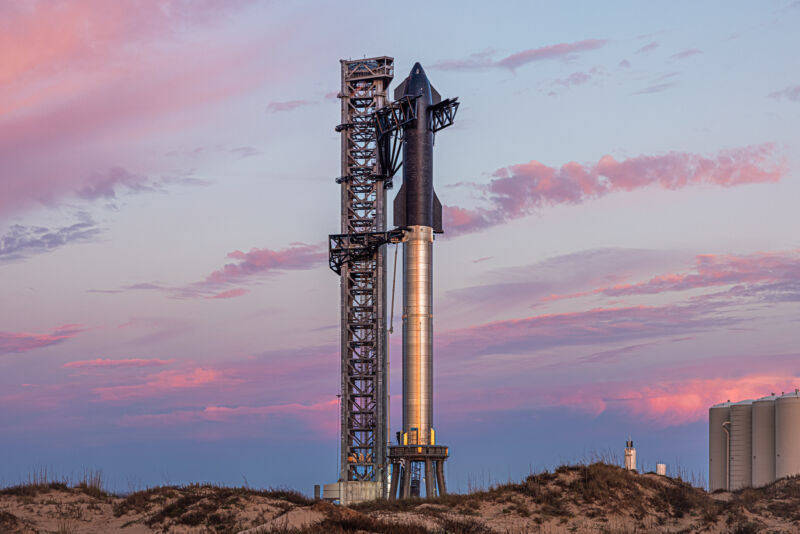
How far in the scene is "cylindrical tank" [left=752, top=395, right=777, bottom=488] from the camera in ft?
229

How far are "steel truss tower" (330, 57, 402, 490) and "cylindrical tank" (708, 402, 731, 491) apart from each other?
25.4 metres

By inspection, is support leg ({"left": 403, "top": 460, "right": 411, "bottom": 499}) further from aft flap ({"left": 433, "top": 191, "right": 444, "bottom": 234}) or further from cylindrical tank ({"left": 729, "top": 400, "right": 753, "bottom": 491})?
cylindrical tank ({"left": 729, "top": 400, "right": 753, "bottom": 491})

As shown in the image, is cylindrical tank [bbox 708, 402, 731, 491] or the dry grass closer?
the dry grass

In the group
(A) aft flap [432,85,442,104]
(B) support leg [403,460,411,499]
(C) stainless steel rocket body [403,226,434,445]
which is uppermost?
(A) aft flap [432,85,442,104]

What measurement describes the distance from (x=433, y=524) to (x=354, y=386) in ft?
120

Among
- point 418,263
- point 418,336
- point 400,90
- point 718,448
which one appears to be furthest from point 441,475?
point 400,90

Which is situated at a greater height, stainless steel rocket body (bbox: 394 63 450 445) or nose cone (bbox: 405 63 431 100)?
nose cone (bbox: 405 63 431 100)

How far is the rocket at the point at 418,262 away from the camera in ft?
232

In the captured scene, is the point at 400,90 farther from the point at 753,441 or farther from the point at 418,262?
the point at 753,441

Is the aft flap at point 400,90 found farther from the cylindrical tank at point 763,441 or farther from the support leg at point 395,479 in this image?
the cylindrical tank at point 763,441

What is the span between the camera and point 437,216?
74688mm

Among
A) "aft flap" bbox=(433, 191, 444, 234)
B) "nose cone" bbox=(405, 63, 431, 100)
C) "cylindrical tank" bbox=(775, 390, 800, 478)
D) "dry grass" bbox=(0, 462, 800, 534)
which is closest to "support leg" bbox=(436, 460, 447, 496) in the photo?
"dry grass" bbox=(0, 462, 800, 534)

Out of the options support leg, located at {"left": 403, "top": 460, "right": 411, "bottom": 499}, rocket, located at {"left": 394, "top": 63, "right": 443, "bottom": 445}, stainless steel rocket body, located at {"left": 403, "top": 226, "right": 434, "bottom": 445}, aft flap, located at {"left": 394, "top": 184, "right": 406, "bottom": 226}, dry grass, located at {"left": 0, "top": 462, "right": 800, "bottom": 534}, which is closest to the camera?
dry grass, located at {"left": 0, "top": 462, "right": 800, "bottom": 534}

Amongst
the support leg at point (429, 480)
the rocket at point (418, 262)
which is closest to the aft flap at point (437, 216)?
the rocket at point (418, 262)
